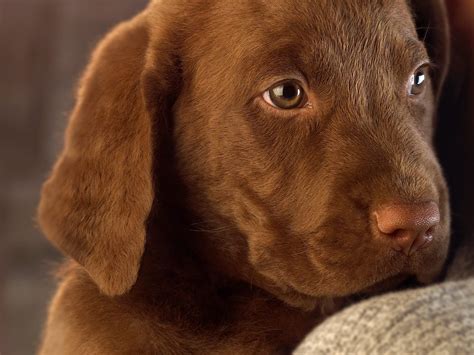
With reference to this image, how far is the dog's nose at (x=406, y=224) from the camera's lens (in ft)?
4.56

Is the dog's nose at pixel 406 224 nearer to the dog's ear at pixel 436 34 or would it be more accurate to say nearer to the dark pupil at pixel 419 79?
the dark pupil at pixel 419 79

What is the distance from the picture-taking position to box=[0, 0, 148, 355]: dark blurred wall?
326 cm

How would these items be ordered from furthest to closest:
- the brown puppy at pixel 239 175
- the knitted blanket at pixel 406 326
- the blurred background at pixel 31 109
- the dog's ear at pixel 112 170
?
the blurred background at pixel 31 109, the dog's ear at pixel 112 170, the brown puppy at pixel 239 175, the knitted blanket at pixel 406 326

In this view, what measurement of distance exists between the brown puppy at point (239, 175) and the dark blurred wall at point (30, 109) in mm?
1542

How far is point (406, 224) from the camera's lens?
4.55ft

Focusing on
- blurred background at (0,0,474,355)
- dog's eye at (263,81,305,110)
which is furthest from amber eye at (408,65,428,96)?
blurred background at (0,0,474,355)

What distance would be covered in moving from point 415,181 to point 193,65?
521 millimetres

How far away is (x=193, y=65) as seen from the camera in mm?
1706

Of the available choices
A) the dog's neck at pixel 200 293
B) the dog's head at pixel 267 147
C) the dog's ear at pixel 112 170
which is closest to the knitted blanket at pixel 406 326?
the dog's head at pixel 267 147

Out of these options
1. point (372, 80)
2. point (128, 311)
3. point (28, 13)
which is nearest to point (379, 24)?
point (372, 80)

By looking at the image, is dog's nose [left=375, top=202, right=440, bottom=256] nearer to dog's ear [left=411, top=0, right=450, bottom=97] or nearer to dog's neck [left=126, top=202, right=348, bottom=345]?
dog's neck [left=126, top=202, right=348, bottom=345]

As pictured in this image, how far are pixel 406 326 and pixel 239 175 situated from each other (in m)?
0.48

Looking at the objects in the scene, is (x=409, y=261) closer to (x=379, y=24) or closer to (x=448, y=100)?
(x=379, y=24)

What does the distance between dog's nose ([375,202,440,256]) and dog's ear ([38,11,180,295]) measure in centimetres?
46
